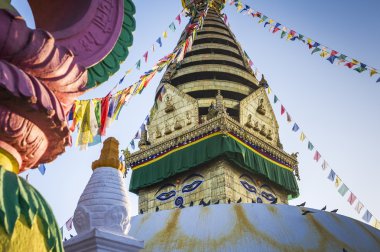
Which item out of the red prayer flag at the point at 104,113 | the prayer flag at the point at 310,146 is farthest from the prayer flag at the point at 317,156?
the red prayer flag at the point at 104,113

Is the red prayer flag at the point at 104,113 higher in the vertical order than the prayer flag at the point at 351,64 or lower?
lower

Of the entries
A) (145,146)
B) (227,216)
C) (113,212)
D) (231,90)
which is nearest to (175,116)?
(145,146)

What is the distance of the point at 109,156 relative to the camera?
341 cm

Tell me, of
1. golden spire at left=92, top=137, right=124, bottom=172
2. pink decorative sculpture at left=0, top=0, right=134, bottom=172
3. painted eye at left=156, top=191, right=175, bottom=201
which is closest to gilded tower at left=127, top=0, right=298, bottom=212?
painted eye at left=156, top=191, right=175, bottom=201

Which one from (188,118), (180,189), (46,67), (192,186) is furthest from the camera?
(188,118)

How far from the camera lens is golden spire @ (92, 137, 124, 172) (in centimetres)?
337

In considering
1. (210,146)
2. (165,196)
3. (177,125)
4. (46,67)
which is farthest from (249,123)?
(46,67)

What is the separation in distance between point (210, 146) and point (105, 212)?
40.1 feet

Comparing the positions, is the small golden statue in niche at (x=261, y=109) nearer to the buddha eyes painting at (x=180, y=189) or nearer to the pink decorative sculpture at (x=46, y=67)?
the buddha eyes painting at (x=180, y=189)

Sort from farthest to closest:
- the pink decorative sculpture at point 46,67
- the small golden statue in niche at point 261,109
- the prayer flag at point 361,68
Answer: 1. the small golden statue in niche at point 261,109
2. the prayer flag at point 361,68
3. the pink decorative sculpture at point 46,67

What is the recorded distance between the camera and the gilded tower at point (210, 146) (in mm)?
15062

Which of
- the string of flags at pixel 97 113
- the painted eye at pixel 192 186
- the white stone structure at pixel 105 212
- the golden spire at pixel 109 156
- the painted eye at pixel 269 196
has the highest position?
the painted eye at pixel 192 186

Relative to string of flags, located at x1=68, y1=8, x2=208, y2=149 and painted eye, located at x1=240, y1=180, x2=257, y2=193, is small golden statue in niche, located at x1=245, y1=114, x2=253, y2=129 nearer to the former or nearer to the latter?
painted eye, located at x1=240, y1=180, x2=257, y2=193

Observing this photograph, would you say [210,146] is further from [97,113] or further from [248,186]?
[97,113]
